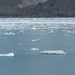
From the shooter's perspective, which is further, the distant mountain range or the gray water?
the distant mountain range

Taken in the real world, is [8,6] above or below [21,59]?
below

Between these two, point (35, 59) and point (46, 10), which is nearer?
point (35, 59)

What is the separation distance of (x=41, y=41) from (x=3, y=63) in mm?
7441

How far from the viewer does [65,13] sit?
262 ft

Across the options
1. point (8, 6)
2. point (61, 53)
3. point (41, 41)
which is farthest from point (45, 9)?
point (61, 53)

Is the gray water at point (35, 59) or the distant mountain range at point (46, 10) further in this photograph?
the distant mountain range at point (46, 10)

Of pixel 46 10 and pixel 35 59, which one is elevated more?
pixel 35 59

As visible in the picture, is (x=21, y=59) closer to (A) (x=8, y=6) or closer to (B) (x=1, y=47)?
(B) (x=1, y=47)

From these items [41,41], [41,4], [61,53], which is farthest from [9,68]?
[41,4]

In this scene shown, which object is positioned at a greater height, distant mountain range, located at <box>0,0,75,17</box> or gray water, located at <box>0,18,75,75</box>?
gray water, located at <box>0,18,75,75</box>

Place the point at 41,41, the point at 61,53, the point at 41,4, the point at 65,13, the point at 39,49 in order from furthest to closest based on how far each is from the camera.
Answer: the point at 41,4
the point at 65,13
the point at 41,41
the point at 39,49
the point at 61,53

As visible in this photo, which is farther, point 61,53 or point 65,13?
point 65,13

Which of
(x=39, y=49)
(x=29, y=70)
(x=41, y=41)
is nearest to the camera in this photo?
(x=29, y=70)

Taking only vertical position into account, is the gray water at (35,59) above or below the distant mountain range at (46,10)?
above
